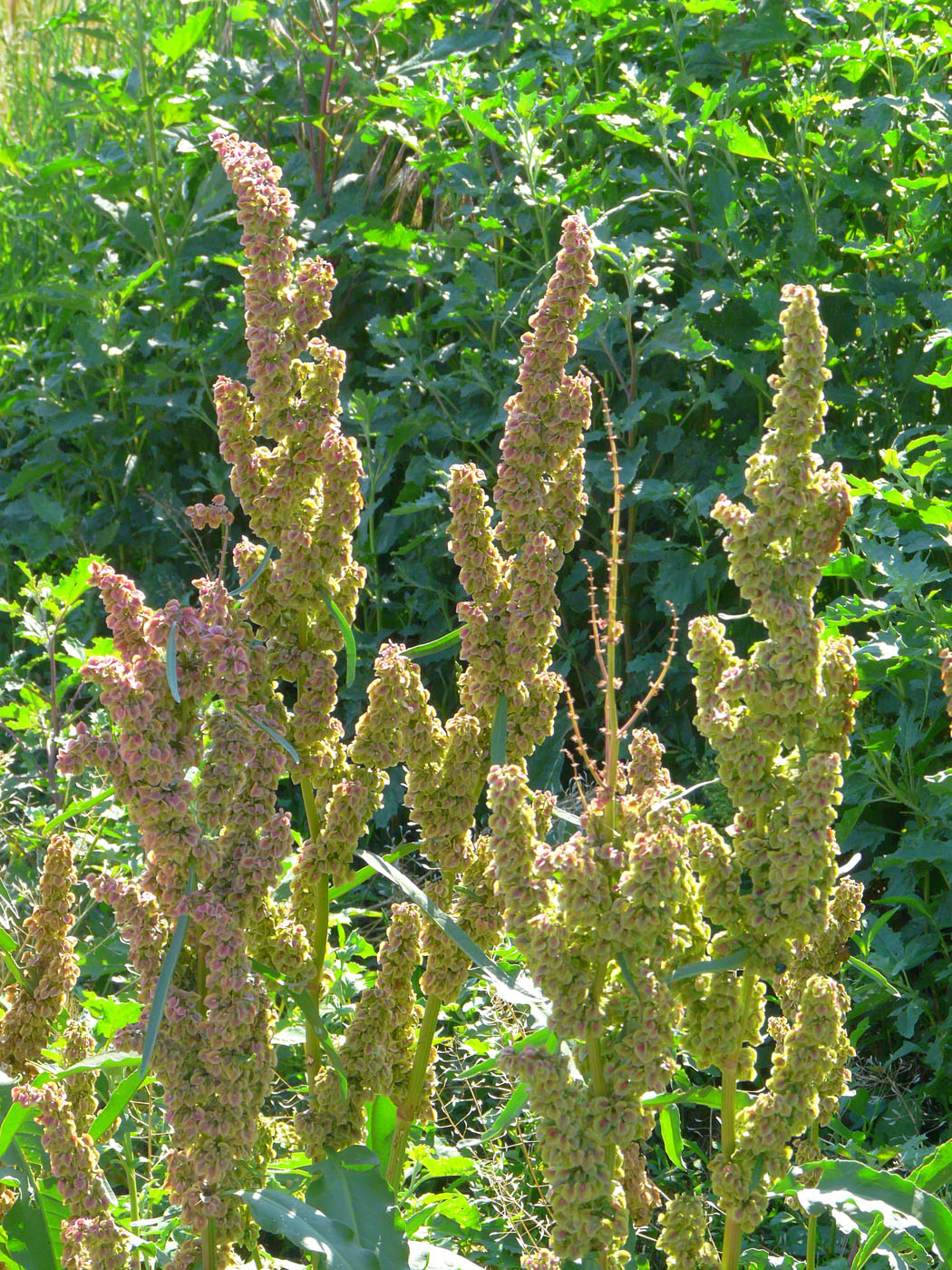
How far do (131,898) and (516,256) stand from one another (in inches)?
114

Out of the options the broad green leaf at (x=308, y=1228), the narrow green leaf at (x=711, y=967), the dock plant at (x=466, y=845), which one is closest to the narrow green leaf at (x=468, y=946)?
the dock plant at (x=466, y=845)

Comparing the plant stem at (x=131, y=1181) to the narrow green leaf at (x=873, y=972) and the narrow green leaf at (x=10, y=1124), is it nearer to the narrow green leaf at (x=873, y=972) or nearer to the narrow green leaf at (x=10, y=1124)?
the narrow green leaf at (x=10, y=1124)

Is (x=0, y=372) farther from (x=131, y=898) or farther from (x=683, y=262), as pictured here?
(x=131, y=898)

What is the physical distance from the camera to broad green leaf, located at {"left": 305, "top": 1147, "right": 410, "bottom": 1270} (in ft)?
5.13

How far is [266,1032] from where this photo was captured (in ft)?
5.04

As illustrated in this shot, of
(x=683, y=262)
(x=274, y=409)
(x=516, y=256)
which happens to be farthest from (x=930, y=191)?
(x=274, y=409)

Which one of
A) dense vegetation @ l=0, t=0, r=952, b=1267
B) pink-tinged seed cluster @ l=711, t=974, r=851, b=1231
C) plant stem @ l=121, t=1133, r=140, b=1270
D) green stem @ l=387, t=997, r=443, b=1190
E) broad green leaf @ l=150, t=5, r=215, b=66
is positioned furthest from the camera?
broad green leaf @ l=150, t=5, r=215, b=66

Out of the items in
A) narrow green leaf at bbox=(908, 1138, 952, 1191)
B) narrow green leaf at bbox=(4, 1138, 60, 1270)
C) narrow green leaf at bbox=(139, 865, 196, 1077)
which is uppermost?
narrow green leaf at bbox=(139, 865, 196, 1077)

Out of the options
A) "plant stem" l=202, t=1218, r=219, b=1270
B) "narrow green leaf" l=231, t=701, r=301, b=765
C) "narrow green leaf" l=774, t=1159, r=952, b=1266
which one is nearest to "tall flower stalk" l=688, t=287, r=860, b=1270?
"narrow green leaf" l=774, t=1159, r=952, b=1266

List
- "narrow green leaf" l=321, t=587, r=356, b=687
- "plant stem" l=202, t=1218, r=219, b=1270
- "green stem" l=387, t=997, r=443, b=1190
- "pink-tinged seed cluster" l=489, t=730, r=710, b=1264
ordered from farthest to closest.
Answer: "green stem" l=387, t=997, r=443, b=1190
"narrow green leaf" l=321, t=587, r=356, b=687
"plant stem" l=202, t=1218, r=219, b=1270
"pink-tinged seed cluster" l=489, t=730, r=710, b=1264

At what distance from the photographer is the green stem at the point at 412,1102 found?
1.80m

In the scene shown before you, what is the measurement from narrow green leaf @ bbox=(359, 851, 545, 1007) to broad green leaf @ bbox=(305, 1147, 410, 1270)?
25 centimetres

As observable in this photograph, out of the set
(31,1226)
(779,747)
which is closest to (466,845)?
(779,747)

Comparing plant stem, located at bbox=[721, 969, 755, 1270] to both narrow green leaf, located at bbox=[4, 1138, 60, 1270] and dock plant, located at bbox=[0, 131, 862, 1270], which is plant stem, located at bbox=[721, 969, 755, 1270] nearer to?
dock plant, located at bbox=[0, 131, 862, 1270]
